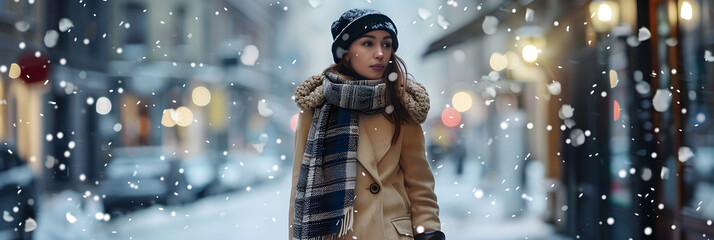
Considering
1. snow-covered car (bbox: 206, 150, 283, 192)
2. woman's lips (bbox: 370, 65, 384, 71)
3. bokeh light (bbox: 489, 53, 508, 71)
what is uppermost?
bokeh light (bbox: 489, 53, 508, 71)

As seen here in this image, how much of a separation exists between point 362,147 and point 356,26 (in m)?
0.43

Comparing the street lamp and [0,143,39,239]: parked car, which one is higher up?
the street lamp

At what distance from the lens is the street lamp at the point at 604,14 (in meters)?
3.44

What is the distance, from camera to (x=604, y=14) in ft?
11.4

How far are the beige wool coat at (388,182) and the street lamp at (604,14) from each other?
1708mm

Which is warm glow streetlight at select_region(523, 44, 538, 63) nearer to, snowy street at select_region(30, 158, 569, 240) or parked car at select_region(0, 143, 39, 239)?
snowy street at select_region(30, 158, 569, 240)

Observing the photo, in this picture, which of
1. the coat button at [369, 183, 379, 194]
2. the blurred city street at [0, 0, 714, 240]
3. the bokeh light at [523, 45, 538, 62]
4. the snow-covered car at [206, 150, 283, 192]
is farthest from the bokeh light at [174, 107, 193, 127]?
the bokeh light at [523, 45, 538, 62]

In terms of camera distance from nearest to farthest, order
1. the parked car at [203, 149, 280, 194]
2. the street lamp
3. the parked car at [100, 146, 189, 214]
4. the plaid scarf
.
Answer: the plaid scarf
the parked car at [203, 149, 280, 194]
the parked car at [100, 146, 189, 214]
the street lamp

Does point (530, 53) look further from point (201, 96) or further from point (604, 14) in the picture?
point (201, 96)

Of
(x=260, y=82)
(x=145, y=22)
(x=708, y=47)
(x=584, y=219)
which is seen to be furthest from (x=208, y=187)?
(x=708, y=47)

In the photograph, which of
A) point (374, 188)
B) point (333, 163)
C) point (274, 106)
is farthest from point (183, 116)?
point (374, 188)

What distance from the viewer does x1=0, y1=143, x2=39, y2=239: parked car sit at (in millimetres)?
3371

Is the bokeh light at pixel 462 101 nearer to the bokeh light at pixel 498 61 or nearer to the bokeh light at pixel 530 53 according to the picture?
the bokeh light at pixel 498 61

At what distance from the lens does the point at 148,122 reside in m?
3.68
